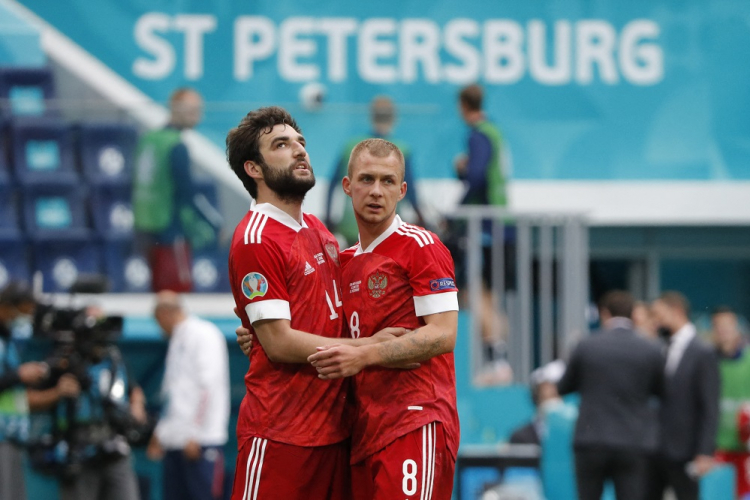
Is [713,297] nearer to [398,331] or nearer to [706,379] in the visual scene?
[706,379]

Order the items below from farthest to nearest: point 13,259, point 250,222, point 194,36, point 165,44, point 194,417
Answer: point 194,36
point 165,44
point 13,259
point 194,417
point 250,222

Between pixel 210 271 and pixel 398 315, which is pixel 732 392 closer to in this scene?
pixel 210 271

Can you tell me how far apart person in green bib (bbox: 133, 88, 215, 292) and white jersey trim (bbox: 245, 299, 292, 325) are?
5.11 m

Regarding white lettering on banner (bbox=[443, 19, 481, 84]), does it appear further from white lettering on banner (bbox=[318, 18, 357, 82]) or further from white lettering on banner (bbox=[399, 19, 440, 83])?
white lettering on banner (bbox=[318, 18, 357, 82])

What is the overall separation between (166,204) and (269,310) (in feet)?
17.2

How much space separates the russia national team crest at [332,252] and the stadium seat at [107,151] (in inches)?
204

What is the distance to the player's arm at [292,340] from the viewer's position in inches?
185

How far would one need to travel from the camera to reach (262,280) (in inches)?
188

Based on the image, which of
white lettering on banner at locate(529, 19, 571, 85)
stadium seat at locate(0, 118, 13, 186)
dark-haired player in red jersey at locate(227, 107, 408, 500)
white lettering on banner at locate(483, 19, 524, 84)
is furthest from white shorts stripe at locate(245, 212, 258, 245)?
white lettering on banner at locate(529, 19, 571, 85)

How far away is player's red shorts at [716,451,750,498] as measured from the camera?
425 inches

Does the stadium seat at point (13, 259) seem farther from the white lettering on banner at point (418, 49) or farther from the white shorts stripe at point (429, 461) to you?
the white shorts stripe at point (429, 461)

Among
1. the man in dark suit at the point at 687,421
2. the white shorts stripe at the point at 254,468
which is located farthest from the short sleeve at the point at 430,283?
the man in dark suit at the point at 687,421

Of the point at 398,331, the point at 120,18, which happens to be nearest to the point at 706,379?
the point at 398,331

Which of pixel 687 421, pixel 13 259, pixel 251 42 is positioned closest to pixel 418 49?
pixel 251 42
